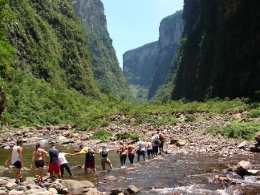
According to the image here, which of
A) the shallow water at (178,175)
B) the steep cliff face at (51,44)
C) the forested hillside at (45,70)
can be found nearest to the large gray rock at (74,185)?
the shallow water at (178,175)

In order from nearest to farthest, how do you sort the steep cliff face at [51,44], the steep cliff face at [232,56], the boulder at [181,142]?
the boulder at [181,142], the steep cliff face at [232,56], the steep cliff face at [51,44]

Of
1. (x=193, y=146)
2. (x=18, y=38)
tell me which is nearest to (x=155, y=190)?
(x=193, y=146)

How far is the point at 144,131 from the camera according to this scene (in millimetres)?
26031

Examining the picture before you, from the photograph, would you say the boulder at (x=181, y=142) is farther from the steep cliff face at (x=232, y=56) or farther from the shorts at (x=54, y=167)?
the steep cliff face at (x=232, y=56)

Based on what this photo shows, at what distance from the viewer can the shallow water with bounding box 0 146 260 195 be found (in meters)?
9.48

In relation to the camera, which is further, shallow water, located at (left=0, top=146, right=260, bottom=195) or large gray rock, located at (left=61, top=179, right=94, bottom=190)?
large gray rock, located at (left=61, top=179, right=94, bottom=190)

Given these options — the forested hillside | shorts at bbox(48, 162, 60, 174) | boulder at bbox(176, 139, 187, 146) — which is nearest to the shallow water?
shorts at bbox(48, 162, 60, 174)

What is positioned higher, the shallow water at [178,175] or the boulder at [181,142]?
the boulder at [181,142]

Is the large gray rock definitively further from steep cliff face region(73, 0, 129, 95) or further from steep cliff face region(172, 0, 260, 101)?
steep cliff face region(73, 0, 129, 95)

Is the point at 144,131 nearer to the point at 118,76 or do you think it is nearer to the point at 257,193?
the point at 257,193

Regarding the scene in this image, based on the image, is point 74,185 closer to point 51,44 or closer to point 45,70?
point 45,70

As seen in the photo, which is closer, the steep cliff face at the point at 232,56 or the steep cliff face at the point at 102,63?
the steep cliff face at the point at 232,56

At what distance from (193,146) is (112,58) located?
183 metres

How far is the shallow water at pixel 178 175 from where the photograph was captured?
9484 mm
